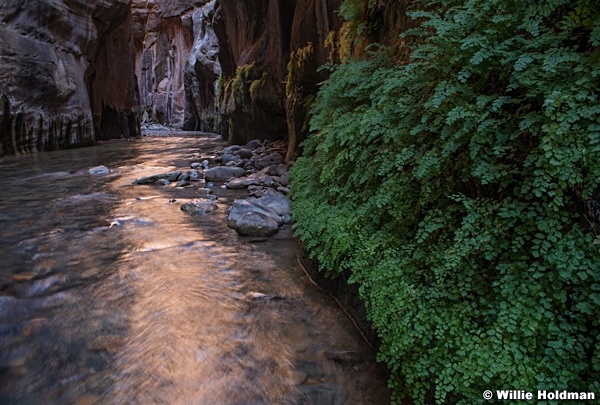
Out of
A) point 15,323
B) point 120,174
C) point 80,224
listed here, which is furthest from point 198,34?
point 15,323

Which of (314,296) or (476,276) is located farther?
(314,296)

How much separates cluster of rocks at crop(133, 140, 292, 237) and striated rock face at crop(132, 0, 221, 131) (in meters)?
22.5

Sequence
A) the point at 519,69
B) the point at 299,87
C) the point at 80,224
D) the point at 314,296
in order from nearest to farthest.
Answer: the point at 519,69
the point at 314,296
the point at 80,224
the point at 299,87

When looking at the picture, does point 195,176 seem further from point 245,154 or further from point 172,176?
point 245,154

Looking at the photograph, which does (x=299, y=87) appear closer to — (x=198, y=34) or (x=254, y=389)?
(x=254, y=389)

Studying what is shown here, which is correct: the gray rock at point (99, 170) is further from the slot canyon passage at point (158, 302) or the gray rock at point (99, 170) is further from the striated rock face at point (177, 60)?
the striated rock face at point (177, 60)

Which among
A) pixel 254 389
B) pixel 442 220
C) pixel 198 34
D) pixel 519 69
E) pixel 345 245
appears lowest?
pixel 254 389

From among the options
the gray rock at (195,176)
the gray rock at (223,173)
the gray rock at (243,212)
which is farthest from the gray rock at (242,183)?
the gray rock at (243,212)

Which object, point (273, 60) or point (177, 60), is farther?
point (177, 60)

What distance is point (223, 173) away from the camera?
10781 millimetres

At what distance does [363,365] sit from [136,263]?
319 centimetres

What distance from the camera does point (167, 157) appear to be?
16344 mm
